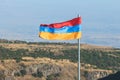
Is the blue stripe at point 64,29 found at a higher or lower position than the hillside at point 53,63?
higher

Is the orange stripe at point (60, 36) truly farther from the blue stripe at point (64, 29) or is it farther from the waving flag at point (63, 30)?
the blue stripe at point (64, 29)

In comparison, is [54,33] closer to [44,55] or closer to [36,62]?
[36,62]

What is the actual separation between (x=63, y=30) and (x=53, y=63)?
11267 cm

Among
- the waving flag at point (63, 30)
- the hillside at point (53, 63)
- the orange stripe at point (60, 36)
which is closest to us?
the orange stripe at point (60, 36)

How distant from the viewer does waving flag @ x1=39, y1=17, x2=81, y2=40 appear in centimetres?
3584

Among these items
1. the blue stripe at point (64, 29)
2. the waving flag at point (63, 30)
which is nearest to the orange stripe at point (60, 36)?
the waving flag at point (63, 30)

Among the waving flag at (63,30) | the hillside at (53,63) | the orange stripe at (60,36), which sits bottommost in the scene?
the hillside at (53,63)

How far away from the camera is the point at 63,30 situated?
118 ft

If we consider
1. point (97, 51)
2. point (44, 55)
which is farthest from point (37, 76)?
point (97, 51)

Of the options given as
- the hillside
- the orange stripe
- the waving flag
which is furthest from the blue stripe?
the hillside

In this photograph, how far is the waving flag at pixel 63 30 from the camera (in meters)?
35.8

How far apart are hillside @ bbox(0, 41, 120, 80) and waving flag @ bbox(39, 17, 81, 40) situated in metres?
89.9

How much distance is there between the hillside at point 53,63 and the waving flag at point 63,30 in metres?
89.9

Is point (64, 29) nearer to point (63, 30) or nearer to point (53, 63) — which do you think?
point (63, 30)
